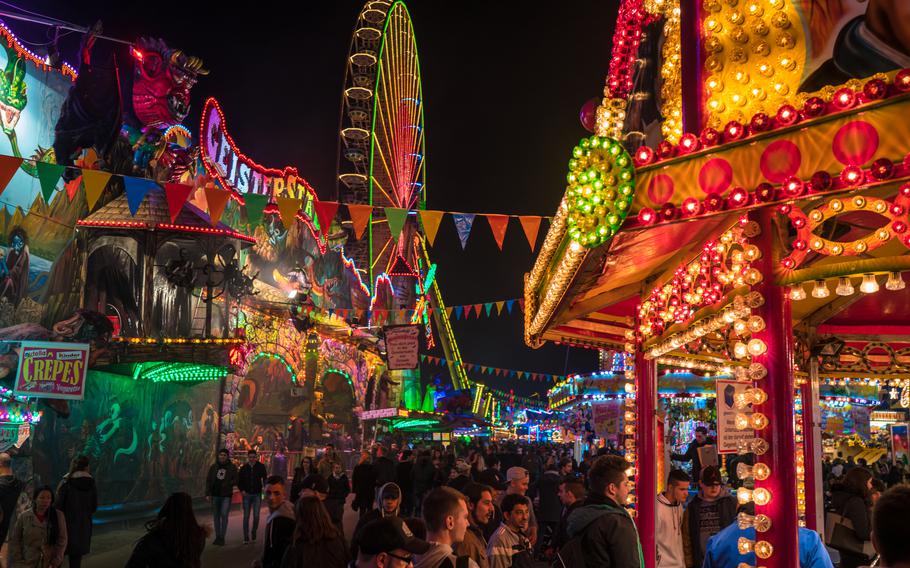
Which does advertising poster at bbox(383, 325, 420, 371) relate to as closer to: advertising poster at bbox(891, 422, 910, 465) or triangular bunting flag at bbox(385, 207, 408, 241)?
triangular bunting flag at bbox(385, 207, 408, 241)

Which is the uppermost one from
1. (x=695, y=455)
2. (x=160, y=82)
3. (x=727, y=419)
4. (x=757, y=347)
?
(x=160, y=82)

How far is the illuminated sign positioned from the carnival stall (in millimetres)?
16030

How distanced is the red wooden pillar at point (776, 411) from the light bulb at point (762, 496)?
1.0 inches

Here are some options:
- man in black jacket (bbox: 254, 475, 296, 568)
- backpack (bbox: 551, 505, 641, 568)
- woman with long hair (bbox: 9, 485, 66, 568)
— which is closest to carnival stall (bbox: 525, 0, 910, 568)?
backpack (bbox: 551, 505, 641, 568)

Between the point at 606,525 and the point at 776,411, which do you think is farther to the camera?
the point at 776,411

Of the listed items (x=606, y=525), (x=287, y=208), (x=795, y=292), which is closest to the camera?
(x=606, y=525)

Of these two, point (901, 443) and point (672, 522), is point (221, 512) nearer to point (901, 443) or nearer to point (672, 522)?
point (672, 522)

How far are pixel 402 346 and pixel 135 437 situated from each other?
7710 millimetres

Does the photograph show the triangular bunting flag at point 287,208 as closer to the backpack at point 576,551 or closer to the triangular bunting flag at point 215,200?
the triangular bunting flag at point 215,200

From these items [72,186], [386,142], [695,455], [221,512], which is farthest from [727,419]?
[386,142]

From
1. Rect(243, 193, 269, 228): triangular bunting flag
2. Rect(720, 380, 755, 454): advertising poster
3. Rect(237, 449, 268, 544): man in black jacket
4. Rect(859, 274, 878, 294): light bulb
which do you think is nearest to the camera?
Rect(859, 274, 878, 294): light bulb

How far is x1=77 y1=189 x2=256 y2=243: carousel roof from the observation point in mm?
20219

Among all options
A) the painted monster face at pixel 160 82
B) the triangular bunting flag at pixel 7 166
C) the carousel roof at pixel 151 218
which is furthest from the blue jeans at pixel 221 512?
the painted monster face at pixel 160 82

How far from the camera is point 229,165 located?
2642 centimetres
